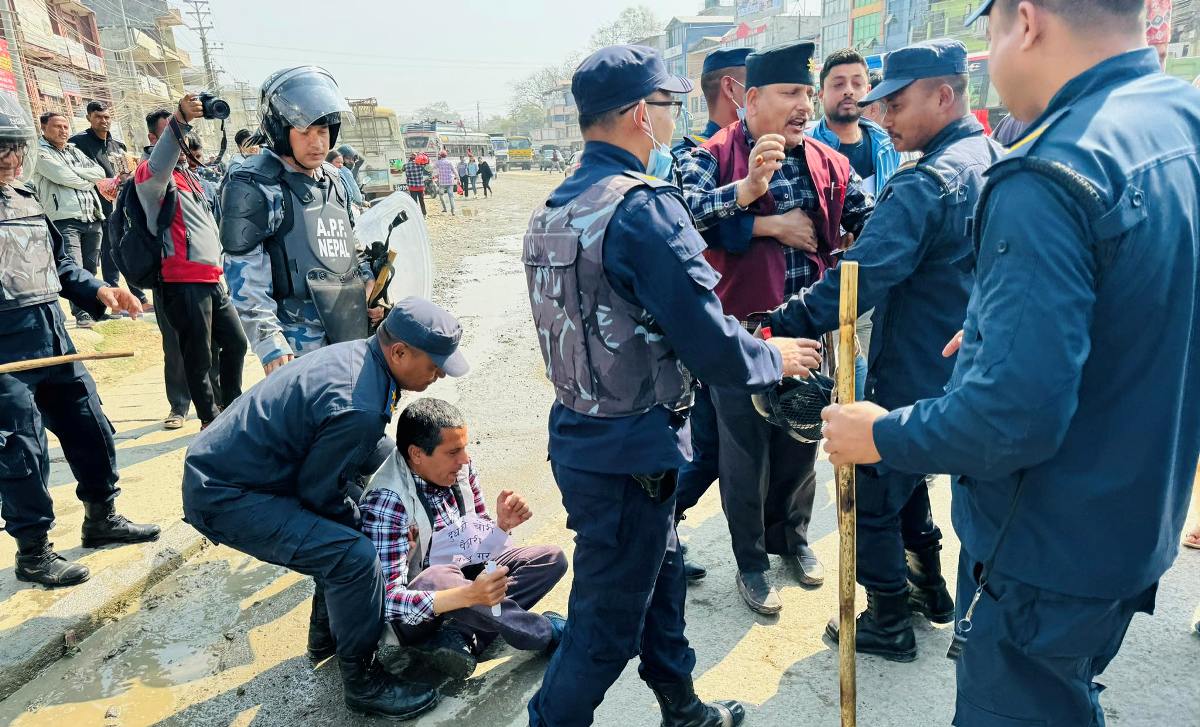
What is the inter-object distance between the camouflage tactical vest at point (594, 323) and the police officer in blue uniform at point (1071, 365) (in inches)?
24.6

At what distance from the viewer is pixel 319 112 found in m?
2.98

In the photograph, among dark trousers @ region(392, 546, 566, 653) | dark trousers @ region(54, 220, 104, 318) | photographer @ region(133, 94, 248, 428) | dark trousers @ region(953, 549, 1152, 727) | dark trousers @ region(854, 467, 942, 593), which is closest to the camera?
dark trousers @ region(953, 549, 1152, 727)

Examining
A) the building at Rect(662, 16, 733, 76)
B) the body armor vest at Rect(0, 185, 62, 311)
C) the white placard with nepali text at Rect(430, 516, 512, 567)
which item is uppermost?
the building at Rect(662, 16, 733, 76)

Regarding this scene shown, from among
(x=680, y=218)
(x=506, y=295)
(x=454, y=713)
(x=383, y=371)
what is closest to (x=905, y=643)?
(x=454, y=713)

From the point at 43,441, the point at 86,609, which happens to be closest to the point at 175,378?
the point at 43,441

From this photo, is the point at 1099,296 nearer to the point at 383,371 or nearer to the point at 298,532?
the point at 383,371

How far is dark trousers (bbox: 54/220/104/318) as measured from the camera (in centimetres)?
736

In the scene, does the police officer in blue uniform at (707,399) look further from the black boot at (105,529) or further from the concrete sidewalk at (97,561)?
the black boot at (105,529)

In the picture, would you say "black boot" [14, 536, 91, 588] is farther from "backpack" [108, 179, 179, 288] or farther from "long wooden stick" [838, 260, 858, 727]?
"long wooden stick" [838, 260, 858, 727]

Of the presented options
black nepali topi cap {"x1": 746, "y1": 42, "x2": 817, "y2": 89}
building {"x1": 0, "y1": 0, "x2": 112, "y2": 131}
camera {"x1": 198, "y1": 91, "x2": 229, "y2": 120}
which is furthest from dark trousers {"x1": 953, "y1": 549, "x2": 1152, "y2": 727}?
building {"x1": 0, "y1": 0, "x2": 112, "y2": 131}

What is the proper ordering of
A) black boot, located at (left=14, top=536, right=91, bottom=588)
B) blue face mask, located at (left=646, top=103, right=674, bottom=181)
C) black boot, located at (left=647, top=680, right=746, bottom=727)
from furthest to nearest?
black boot, located at (left=14, top=536, right=91, bottom=588) → black boot, located at (left=647, top=680, right=746, bottom=727) → blue face mask, located at (left=646, top=103, right=674, bottom=181)

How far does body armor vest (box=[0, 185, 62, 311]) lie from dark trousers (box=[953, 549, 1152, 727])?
383 cm

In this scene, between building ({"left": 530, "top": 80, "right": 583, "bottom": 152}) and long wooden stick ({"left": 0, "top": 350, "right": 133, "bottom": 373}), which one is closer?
long wooden stick ({"left": 0, "top": 350, "right": 133, "bottom": 373})

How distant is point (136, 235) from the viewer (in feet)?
14.5
